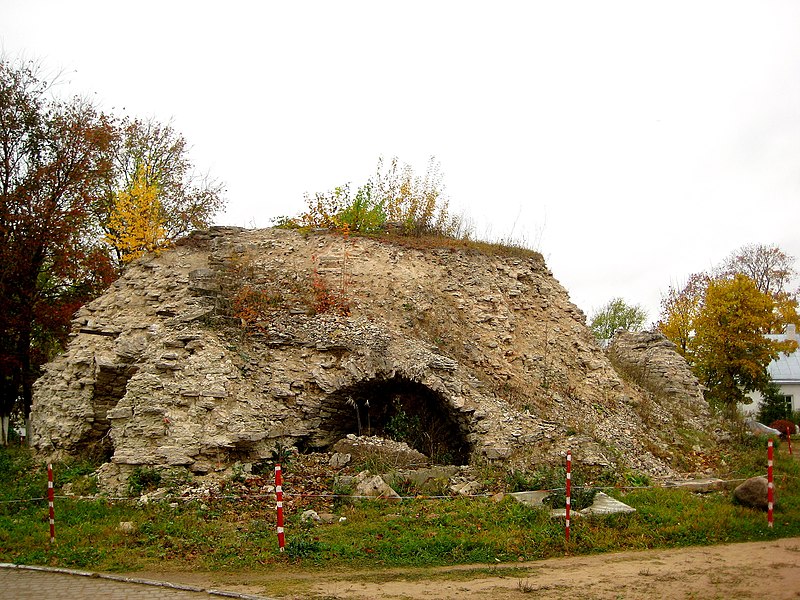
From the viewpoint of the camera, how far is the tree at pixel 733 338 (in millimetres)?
31766

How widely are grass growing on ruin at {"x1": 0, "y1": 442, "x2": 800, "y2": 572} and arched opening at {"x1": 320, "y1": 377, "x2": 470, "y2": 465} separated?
2988 millimetres

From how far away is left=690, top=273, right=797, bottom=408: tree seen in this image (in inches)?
1251

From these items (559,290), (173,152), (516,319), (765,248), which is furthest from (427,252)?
(765,248)

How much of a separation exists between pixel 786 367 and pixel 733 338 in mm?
17027

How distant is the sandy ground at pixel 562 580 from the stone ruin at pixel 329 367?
4085 mm

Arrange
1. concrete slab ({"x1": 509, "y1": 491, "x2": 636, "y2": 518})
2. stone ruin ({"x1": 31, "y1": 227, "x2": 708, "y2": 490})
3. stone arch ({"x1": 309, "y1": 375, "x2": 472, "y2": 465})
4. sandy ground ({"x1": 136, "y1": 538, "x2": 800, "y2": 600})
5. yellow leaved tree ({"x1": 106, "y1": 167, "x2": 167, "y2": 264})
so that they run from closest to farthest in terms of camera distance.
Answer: sandy ground ({"x1": 136, "y1": 538, "x2": 800, "y2": 600}) → concrete slab ({"x1": 509, "y1": 491, "x2": 636, "y2": 518}) → stone ruin ({"x1": 31, "y1": 227, "x2": 708, "y2": 490}) → stone arch ({"x1": 309, "y1": 375, "x2": 472, "y2": 465}) → yellow leaved tree ({"x1": 106, "y1": 167, "x2": 167, "y2": 264})

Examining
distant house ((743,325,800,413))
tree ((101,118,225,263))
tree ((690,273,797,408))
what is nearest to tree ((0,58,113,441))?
tree ((101,118,225,263))

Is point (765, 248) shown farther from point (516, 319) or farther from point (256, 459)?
point (256, 459)

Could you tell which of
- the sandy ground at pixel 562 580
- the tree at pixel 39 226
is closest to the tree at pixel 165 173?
the tree at pixel 39 226

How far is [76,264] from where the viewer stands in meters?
23.5

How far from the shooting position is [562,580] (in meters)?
8.43

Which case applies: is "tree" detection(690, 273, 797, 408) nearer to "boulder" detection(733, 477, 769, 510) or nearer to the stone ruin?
the stone ruin

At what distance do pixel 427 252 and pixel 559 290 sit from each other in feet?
13.3

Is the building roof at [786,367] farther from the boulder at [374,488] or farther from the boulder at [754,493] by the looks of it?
the boulder at [374,488]
